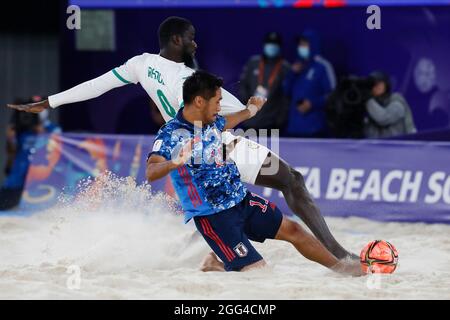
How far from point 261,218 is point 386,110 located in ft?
17.1

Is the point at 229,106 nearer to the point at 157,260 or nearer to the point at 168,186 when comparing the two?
the point at 157,260

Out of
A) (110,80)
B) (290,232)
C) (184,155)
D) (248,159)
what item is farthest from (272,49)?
(184,155)

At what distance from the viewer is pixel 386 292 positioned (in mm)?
5746

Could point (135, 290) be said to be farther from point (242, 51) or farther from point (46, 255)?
point (242, 51)

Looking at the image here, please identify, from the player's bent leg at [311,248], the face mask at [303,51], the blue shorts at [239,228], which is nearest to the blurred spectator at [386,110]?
the face mask at [303,51]

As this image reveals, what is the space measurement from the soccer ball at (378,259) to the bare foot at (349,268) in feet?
0.12

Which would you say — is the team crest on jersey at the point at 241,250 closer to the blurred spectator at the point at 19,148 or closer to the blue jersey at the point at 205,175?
the blue jersey at the point at 205,175

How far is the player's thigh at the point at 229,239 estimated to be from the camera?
248 inches

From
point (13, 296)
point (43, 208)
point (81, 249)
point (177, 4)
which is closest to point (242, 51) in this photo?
point (177, 4)

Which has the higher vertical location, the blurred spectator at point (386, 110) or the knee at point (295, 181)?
the blurred spectator at point (386, 110)

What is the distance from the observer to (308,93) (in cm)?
1192

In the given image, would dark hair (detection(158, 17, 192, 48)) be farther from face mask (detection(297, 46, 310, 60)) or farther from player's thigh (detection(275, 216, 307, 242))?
face mask (detection(297, 46, 310, 60))

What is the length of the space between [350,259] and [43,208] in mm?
4791

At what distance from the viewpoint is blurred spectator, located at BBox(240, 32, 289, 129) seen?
38.9 ft
